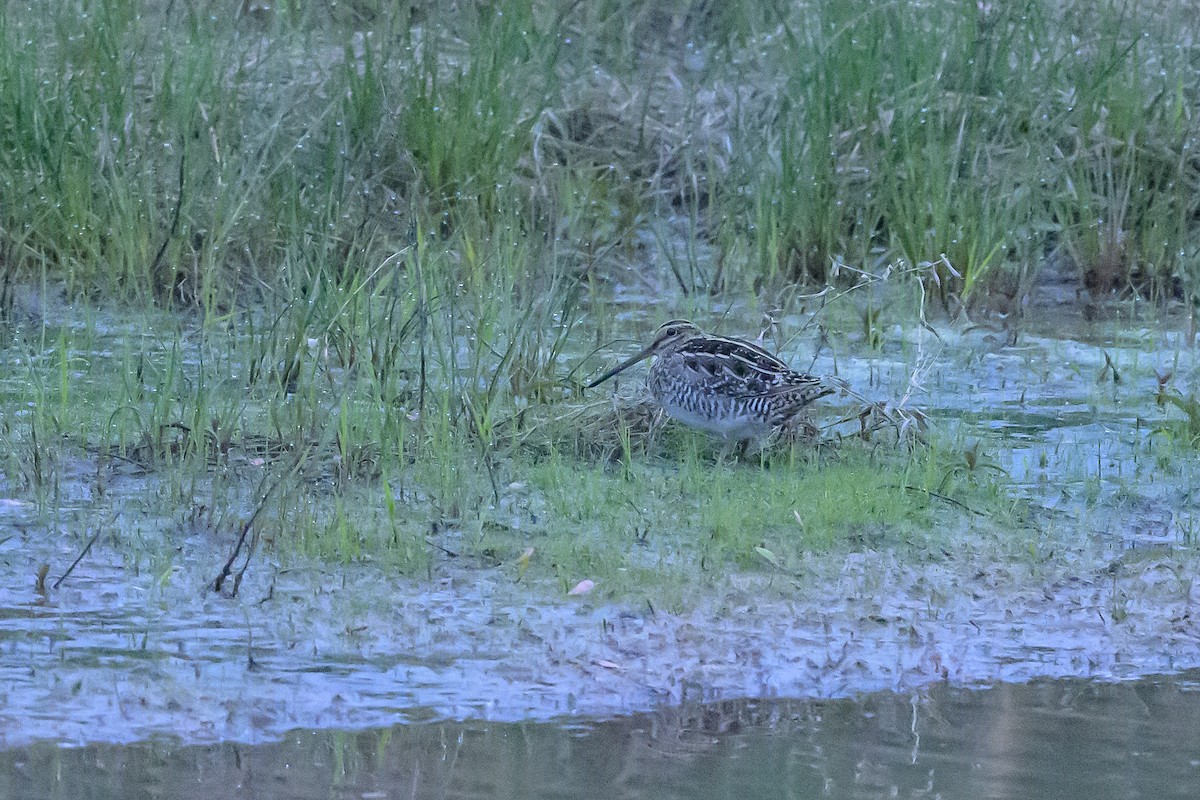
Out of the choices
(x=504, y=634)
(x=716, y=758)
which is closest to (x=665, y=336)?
(x=504, y=634)

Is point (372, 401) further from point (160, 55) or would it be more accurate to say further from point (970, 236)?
point (160, 55)

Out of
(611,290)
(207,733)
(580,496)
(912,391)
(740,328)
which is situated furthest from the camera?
(611,290)

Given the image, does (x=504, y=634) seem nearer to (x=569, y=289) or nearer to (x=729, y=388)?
(x=729, y=388)

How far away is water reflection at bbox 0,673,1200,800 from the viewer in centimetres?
359

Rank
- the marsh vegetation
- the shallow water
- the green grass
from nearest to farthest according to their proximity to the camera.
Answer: the shallow water < the marsh vegetation < the green grass

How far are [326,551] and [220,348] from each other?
2.24 meters

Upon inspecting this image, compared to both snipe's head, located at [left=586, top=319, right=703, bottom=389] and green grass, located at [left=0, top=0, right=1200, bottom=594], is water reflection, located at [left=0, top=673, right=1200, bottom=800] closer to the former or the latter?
green grass, located at [left=0, top=0, right=1200, bottom=594]

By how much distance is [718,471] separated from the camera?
220 inches

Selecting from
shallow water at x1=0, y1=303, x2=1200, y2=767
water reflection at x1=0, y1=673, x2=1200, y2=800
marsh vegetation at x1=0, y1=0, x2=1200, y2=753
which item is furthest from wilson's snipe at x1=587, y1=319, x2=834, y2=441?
water reflection at x1=0, y1=673, x2=1200, y2=800

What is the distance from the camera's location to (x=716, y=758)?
12.5 feet

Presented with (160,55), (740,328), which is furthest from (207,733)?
(160,55)

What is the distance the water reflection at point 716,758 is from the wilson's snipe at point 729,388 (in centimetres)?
162

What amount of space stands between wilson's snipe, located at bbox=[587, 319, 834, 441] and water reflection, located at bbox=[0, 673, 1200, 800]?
1623 millimetres

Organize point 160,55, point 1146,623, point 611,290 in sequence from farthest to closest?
point 160,55 < point 611,290 < point 1146,623
